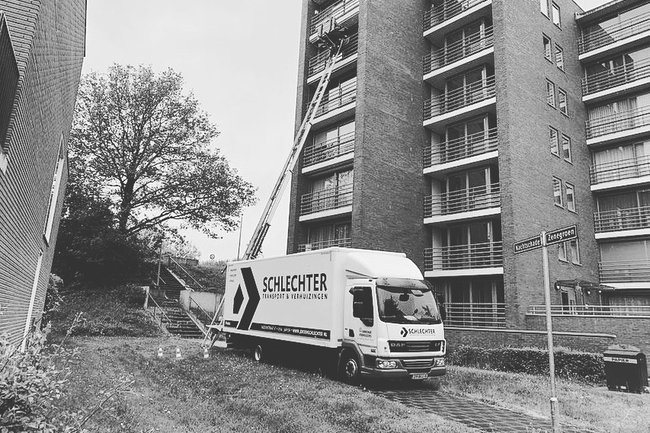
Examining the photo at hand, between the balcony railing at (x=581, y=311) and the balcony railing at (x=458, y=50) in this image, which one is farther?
the balcony railing at (x=458, y=50)

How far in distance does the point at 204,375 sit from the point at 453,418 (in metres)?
6.78

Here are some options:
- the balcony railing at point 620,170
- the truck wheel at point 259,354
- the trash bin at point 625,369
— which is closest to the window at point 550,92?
the balcony railing at point 620,170

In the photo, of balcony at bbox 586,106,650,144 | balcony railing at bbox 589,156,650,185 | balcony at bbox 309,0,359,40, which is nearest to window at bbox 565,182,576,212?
balcony railing at bbox 589,156,650,185

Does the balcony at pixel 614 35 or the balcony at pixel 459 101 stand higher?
the balcony at pixel 614 35

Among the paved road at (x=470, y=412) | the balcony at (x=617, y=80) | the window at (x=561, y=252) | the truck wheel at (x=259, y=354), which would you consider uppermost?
the balcony at (x=617, y=80)

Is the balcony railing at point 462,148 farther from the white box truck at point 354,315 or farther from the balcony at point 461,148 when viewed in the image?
the white box truck at point 354,315

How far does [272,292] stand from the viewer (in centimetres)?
1556

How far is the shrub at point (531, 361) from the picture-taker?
47.3 feet

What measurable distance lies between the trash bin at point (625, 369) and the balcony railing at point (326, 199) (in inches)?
532

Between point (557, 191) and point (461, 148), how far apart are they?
5.32m

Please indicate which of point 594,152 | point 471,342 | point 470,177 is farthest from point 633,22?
point 471,342

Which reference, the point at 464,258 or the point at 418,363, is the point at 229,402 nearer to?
the point at 418,363

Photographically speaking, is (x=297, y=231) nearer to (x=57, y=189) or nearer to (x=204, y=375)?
(x=57, y=189)

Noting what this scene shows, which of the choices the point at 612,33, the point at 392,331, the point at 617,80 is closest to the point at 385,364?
the point at 392,331
